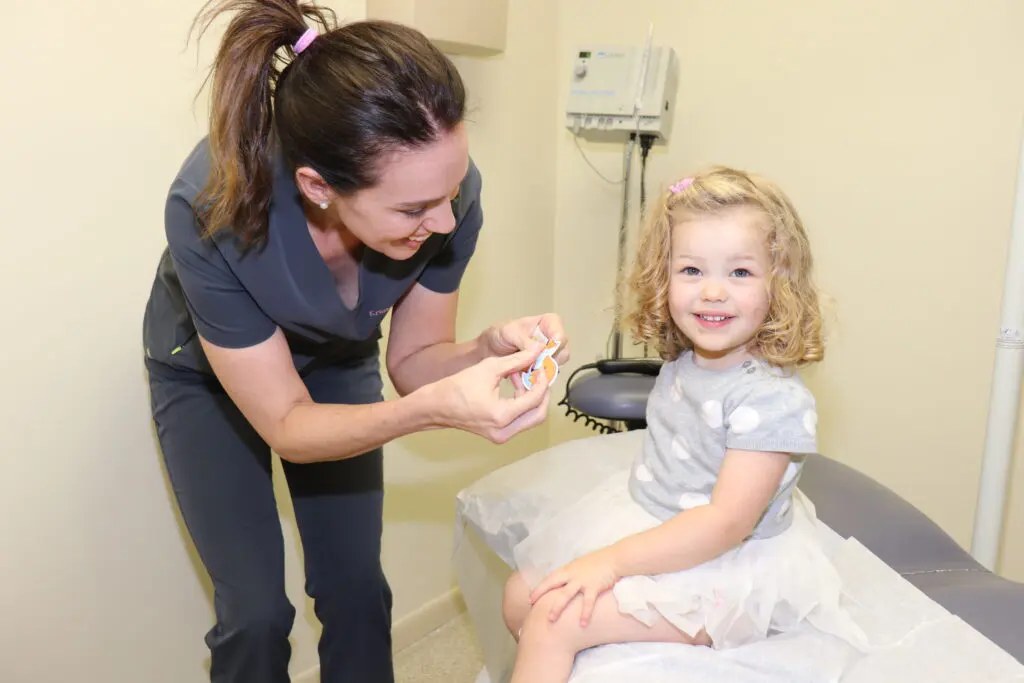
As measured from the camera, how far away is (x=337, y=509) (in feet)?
4.68

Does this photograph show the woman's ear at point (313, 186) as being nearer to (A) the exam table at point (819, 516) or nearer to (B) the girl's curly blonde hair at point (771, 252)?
(B) the girl's curly blonde hair at point (771, 252)

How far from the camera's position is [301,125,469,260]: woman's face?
41.6 inches

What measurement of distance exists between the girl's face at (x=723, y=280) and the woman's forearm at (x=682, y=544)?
23 cm

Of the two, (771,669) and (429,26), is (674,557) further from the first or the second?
(429,26)

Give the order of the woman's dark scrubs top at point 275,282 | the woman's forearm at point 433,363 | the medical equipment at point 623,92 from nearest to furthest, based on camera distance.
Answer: the woman's dark scrubs top at point 275,282, the woman's forearm at point 433,363, the medical equipment at point 623,92

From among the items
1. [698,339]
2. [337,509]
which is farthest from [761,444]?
[337,509]

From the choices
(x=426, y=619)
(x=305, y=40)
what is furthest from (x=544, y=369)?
(x=426, y=619)

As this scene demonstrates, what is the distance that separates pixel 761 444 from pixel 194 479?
2.67 ft

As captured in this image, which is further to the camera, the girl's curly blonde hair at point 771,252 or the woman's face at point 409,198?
the girl's curly blonde hair at point 771,252

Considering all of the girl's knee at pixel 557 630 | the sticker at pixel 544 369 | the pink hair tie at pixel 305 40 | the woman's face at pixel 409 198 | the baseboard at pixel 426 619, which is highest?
the pink hair tie at pixel 305 40

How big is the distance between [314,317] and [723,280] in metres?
0.56

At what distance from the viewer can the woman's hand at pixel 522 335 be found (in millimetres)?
1227

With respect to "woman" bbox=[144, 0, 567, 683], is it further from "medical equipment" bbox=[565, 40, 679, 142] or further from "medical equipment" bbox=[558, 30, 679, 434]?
"medical equipment" bbox=[565, 40, 679, 142]

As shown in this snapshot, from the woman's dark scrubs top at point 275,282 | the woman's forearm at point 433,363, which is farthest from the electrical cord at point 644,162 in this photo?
the woman's dark scrubs top at point 275,282
